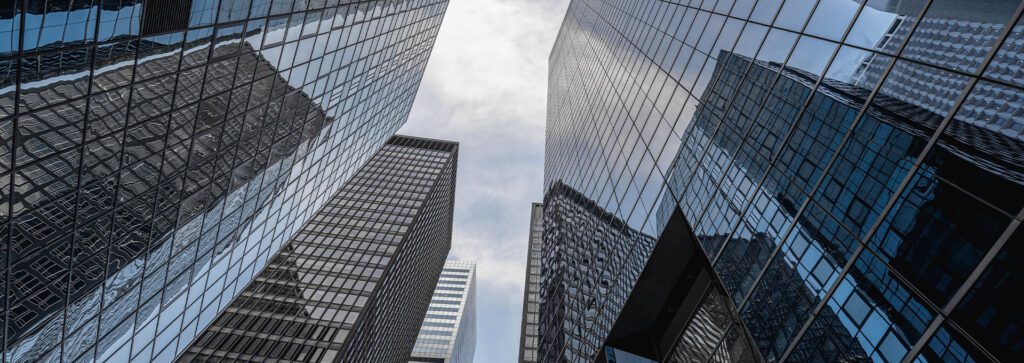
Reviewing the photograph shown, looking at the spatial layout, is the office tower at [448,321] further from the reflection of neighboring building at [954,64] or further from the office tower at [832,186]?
the reflection of neighboring building at [954,64]

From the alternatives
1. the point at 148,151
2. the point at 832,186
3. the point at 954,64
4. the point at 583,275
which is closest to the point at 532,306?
the point at 583,275

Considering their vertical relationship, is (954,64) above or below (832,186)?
above

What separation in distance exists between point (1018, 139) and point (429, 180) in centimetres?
11809

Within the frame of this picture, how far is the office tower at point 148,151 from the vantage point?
522 inches

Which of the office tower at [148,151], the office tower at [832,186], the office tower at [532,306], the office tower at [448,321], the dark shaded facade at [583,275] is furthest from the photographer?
the office tower at [448,321]

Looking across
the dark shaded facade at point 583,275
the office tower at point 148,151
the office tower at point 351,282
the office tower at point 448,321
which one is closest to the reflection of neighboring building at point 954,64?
the dark shaded facade at point 583,275

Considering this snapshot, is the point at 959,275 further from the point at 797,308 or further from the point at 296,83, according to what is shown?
the point at 296,83

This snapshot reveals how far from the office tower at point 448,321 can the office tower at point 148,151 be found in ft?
421

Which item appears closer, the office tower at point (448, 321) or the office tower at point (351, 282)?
the office tower at point (351, 282)

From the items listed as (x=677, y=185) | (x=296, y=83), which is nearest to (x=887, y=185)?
(x=677, y=185)

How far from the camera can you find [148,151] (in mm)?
18281

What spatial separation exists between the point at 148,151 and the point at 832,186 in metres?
22.7

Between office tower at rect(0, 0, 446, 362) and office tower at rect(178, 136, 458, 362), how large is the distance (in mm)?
25471

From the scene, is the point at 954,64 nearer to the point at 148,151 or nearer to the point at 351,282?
the point at 148,151
